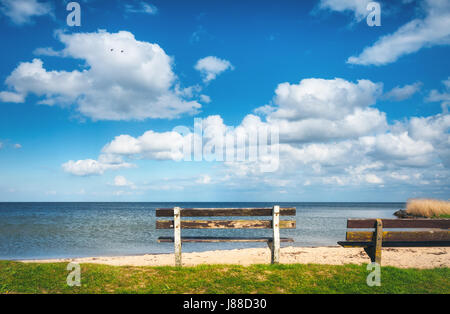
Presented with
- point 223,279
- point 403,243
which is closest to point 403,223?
point 403,243

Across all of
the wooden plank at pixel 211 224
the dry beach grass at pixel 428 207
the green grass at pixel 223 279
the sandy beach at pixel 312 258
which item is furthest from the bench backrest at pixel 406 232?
the dry beach grass at pixel 428 207

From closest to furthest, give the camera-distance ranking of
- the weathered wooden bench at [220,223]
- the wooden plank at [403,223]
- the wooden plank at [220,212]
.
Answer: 1. the wooden plank at [403,223]
2. the weathered wooden bench at [220,223]
3. the wooden plank at [220,212]

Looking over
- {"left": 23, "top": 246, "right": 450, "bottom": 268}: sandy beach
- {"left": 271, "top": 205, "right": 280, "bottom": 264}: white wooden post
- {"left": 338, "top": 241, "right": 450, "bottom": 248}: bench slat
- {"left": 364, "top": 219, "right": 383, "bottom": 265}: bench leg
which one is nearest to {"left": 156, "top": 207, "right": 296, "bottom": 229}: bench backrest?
{"left": 271, "top": 205, "right": 280, "bottom": 264}: white wooden post

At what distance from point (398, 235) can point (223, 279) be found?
407 cm

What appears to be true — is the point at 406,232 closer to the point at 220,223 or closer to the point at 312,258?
the point at 220,223

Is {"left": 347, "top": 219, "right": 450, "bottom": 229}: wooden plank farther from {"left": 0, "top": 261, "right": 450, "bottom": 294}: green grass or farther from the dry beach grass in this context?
the dry beach grass

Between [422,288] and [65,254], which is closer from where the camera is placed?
[422,288]

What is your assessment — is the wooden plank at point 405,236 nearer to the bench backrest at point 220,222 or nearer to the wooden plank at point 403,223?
the wooden plank at point 403,223

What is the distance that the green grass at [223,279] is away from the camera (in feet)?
20.8

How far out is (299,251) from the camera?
16062 millimetres
